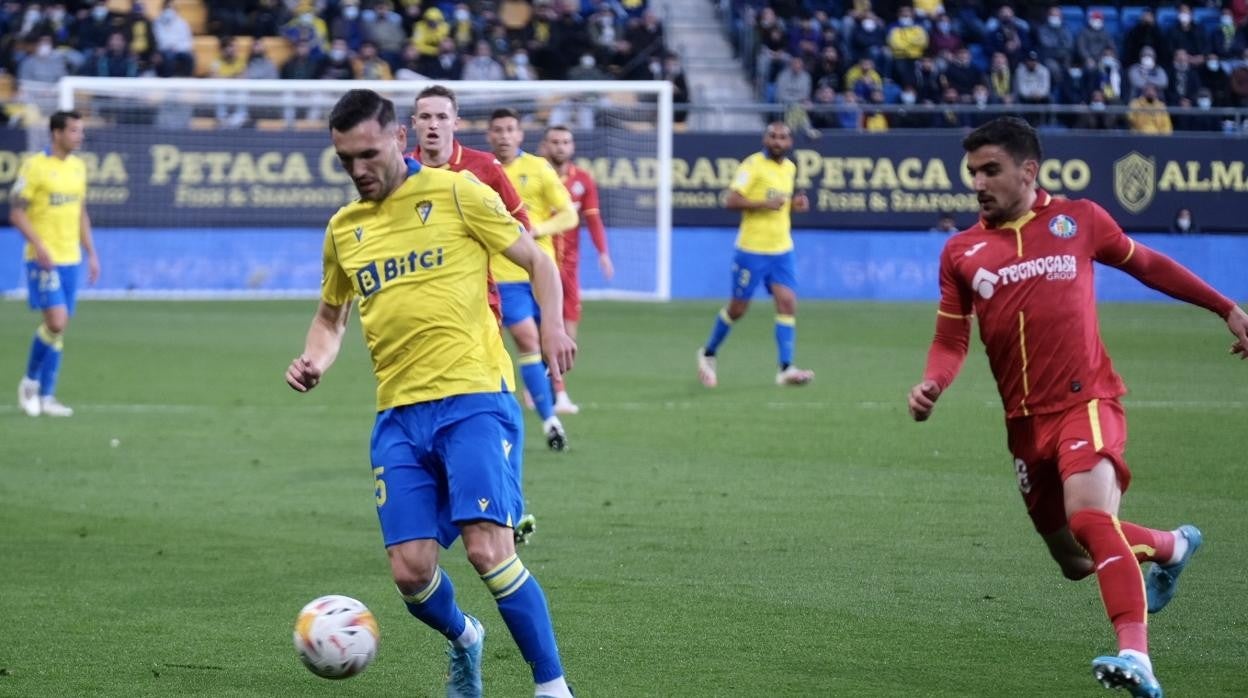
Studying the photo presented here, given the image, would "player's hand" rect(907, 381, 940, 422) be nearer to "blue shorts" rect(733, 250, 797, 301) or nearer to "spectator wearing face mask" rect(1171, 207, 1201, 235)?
"blue shorts" rect(733, 250, 797, 301)

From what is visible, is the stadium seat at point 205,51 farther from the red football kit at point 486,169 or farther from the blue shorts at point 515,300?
the red football kit at point 486,169

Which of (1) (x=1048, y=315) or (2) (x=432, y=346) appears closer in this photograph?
(2) (x=432, y=346)

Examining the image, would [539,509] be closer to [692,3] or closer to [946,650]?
[946,650]

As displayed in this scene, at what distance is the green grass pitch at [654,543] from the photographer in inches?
256

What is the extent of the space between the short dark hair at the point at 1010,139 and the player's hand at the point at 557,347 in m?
1.60

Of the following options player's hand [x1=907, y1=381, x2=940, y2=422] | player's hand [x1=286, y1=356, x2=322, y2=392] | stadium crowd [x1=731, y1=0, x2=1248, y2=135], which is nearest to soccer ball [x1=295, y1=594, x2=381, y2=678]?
player's hand [x1=286, y1=356, x2=322, y2=392]

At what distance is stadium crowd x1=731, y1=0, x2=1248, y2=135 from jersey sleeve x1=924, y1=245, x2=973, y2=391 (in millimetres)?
21950

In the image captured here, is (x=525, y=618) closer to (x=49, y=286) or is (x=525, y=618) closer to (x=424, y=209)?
(x=424, y=209)

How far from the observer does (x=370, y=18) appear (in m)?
30.2

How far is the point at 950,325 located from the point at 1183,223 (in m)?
24.2

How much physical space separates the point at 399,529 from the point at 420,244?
0.95 metres

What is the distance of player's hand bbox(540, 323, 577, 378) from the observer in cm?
578

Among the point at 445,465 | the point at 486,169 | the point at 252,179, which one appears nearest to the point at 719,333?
the point at 486,169

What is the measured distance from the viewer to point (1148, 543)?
6.41 metres
